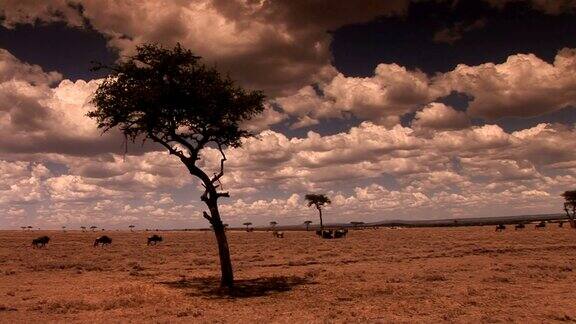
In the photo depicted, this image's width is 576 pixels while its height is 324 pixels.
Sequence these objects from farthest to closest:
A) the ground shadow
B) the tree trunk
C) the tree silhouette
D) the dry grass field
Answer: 1. the tree silhouette
2. the tree trunk
3. the ground shadow
4. the dry grass field

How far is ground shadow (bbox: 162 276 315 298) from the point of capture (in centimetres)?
2148

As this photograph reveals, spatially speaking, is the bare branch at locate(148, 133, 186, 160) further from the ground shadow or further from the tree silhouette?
the tree silhouette

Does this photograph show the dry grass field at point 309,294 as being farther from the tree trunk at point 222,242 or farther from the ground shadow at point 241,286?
the tree trunk at point 222,242

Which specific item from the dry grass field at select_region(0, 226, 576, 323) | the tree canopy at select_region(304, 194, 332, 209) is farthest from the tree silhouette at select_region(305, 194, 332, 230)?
the dry grass field at select_region(0, 226, 576, 323)

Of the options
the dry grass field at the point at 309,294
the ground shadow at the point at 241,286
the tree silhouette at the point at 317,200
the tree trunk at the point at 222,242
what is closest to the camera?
the dry grass field at the point at 309,294

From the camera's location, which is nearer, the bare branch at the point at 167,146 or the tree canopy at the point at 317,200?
the bare branch at the point at 167,146

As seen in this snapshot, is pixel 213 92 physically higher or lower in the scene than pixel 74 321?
higher

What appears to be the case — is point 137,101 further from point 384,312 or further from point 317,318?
point 384,312

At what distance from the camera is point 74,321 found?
1585cm

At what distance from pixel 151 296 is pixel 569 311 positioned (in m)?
16.6

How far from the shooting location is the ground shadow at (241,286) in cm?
2148

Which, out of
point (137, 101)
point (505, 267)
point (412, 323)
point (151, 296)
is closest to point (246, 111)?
point (137, 101)

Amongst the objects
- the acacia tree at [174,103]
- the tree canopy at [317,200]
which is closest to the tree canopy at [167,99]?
the acacia tree at [174,103]

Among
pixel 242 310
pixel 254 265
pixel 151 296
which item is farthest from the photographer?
pixel 254 265
